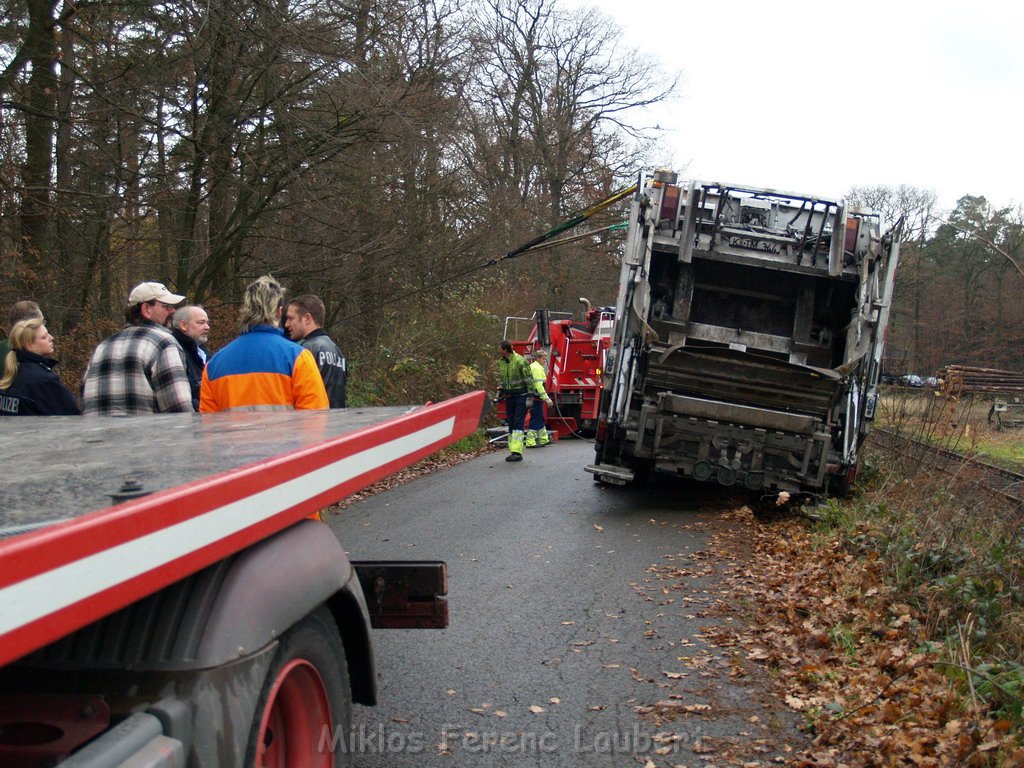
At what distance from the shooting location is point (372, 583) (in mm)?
3576

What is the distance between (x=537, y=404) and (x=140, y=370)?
9.92 m

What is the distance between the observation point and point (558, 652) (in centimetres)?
503

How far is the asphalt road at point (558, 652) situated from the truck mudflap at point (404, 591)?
2.05 feet

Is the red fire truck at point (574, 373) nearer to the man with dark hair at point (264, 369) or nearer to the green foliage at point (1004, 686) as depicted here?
the man with dark hair at point (264, 369)

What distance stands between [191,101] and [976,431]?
29.4 ft

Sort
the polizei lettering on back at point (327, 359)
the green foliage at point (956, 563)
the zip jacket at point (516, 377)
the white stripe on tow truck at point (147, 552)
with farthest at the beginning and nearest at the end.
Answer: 1. the zip jacket at point (516, 377)
2. the polizei lettering on back at point (327, 359)
3. the green foliage at point (956, 563)
4. the white stripe on tow truck at point (147, 552)

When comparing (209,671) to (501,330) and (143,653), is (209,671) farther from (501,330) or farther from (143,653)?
(501,330)

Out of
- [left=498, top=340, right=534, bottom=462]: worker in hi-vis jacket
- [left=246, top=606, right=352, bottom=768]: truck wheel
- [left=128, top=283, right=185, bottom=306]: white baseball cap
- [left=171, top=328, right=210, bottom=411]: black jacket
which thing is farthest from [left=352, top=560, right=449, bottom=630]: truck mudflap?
[left=498, top=340, right=534, bottom=462]: worker in hi-vis jacket

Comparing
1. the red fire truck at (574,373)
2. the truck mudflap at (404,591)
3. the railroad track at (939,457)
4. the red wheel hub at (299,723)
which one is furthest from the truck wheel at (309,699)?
the red fire truck at (574,373)

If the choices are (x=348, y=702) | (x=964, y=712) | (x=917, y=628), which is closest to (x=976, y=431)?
(x=917, y=628)

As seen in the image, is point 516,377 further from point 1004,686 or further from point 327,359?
point 1004,686

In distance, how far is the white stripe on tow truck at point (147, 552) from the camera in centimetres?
136

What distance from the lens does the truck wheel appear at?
2488 mm

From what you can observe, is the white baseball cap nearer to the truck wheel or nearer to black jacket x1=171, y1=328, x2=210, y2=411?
black jacket x1=171, y1=328, x2=210, y2=411
